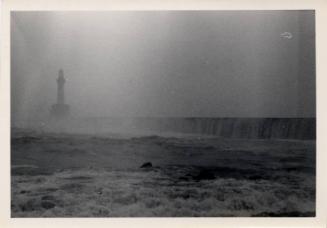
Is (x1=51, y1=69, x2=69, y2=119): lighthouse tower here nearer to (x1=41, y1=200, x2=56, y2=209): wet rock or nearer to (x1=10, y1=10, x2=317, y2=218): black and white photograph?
(x1=10, y1=10, x2=317, y2=218): black and white photograph

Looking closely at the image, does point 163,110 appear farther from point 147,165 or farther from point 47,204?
point 47,204

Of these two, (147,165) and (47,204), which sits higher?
(147,165)

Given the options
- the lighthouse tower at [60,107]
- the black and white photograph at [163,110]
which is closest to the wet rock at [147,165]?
the black and white photograph at [163,110]

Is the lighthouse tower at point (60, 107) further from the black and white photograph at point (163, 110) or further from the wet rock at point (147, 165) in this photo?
the wet rock at point (147, 165)

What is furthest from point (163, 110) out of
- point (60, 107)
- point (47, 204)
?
point (47, 204)

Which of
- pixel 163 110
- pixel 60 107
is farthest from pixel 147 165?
pixel 60 107

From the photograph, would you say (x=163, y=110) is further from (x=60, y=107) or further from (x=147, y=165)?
(x=60, y=107)

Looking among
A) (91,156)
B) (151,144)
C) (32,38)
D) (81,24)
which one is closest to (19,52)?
(32,38)

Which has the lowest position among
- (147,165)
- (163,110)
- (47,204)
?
(47,204)

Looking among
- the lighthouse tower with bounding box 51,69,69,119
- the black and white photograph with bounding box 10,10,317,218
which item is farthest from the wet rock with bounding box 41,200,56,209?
the lighthouse tower with bounding box 51,69,69,119

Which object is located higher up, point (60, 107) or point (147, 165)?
point (60, 107)
